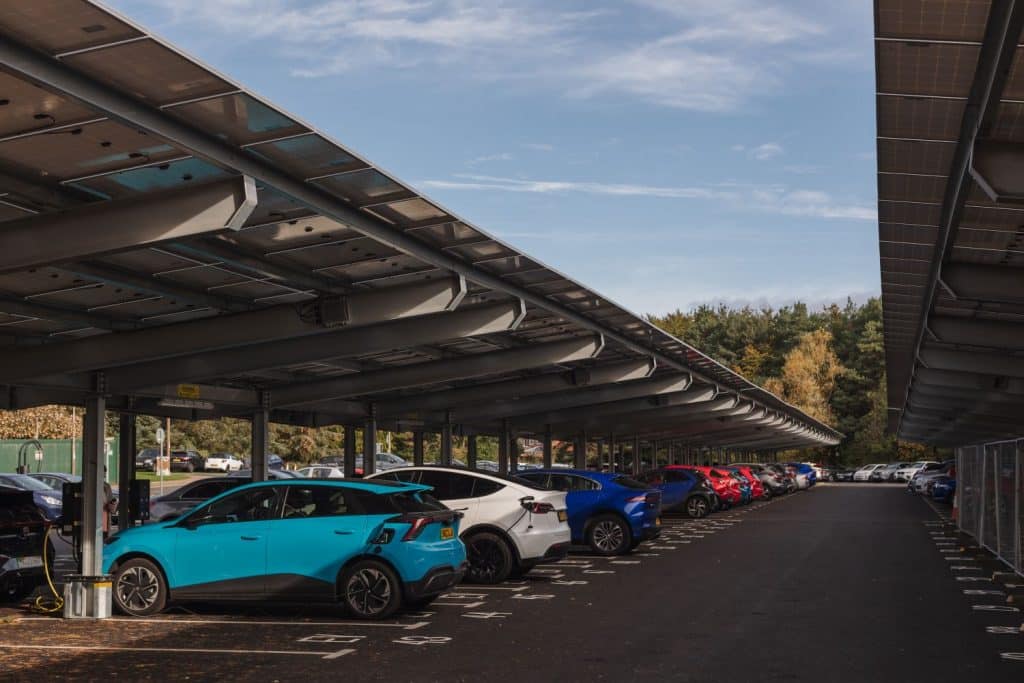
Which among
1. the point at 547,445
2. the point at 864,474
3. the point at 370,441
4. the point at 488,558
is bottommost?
the point at 864,474

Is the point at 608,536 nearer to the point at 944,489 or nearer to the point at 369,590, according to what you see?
the point at 369,590

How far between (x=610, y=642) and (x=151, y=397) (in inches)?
391

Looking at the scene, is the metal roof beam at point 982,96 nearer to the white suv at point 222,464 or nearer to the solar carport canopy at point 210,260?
the solar carport canopy at point 210,260

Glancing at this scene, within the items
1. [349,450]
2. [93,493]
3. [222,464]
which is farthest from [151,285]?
[222,464]

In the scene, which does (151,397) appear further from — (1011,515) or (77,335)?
(1011,515)

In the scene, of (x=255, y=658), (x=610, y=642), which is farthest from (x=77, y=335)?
(x=610, y=642)

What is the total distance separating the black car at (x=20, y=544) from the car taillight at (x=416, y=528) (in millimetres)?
5117

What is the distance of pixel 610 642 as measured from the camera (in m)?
11.7

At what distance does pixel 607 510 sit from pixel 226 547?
9632 millimetres

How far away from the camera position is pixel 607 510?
22.1m

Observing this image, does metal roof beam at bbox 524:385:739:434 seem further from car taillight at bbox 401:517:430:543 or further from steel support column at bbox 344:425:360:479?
car taillight at bbox 401:517:430:543

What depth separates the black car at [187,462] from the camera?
7944 cm

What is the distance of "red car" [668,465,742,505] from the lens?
36.5 metres

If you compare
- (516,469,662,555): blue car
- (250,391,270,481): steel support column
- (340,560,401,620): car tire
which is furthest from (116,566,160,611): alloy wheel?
(516,469,662,555): blue car
